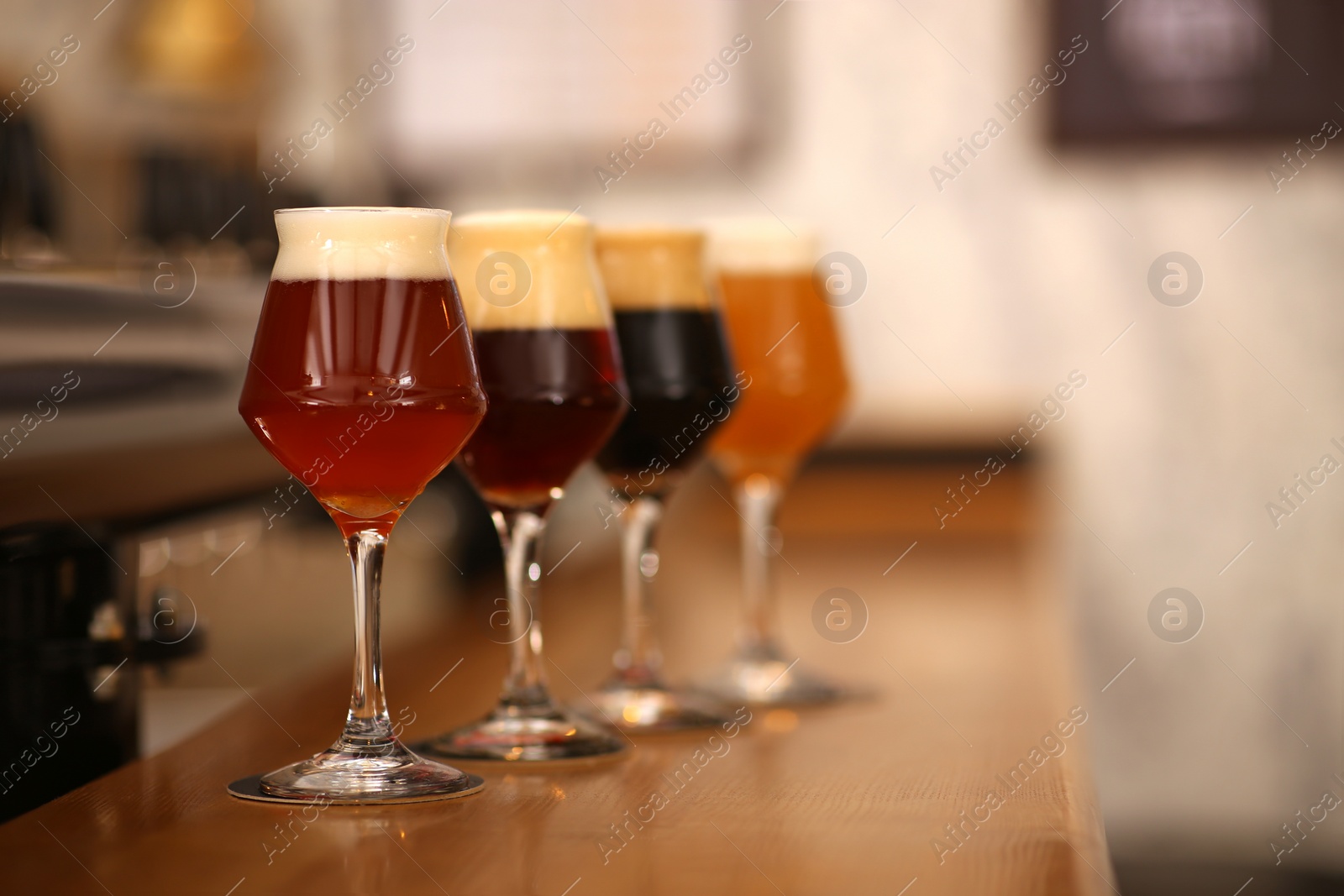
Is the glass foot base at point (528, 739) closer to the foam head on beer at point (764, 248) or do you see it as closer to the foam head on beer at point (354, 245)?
the foam head on beer at point (354, 245)

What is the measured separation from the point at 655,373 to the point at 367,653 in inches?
13.7

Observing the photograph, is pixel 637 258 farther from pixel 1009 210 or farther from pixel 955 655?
pixel 1009 210

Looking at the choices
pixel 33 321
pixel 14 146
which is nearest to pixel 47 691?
pixel 33 321

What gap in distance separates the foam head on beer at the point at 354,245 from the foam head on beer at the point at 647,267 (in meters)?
0.29

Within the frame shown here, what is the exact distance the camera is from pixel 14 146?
79.8 inches

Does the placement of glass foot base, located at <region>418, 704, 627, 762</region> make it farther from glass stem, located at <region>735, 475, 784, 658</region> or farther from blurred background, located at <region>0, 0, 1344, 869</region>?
blurred background, located at <region>0, 0, 1344, 869</region>

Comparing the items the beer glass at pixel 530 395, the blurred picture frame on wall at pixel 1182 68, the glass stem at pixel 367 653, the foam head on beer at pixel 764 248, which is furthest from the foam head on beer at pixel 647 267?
the blurred picture frame on wall at pixel 1182 68

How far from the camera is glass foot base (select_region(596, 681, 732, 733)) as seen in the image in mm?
993

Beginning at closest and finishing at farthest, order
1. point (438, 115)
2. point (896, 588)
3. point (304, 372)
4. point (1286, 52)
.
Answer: point (304, 372)
point (896, 588)
point (1286, 52)
point (438, 115)

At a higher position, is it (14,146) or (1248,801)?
(14,146)

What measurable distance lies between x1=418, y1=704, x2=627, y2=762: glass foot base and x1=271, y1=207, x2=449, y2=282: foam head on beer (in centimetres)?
28

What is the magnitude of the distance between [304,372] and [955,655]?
0.74 meters

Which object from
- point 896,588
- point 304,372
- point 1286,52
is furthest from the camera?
point 1286,52

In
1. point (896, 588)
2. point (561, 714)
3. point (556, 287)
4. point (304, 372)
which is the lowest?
point (561, 714)
